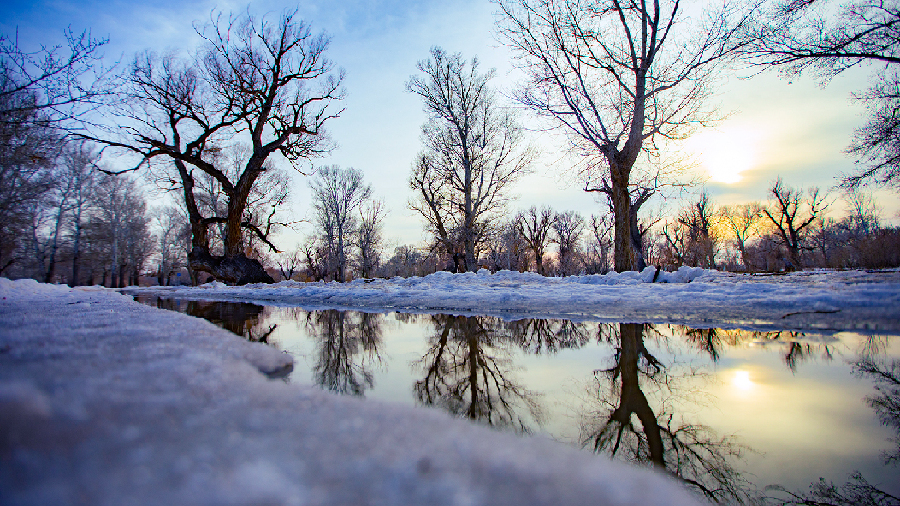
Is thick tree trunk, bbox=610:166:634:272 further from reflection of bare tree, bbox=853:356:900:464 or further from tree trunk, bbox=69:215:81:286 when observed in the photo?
tree trunk, bbox=69:215:81:286

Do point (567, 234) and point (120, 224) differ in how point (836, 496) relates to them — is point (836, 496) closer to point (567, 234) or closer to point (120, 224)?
point (120, 224)

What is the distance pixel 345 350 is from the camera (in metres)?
2.43

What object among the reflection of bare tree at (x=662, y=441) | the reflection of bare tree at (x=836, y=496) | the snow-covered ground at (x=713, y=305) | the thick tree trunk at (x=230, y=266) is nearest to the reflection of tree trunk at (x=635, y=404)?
the reflection of bare tree at (x=662, y=441)

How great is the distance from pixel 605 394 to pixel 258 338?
2.49m

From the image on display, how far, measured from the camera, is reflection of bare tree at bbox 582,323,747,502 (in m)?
0.92

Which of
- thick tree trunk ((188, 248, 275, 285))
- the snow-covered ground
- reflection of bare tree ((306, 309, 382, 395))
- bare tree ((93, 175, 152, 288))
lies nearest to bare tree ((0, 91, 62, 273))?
thick tree trunk ((188, 248, 275, 285))

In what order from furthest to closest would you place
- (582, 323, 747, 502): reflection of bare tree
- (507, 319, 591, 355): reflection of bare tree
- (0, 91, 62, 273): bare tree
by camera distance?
(0, 91, 62, 273): bare tree → (507, 319, 591, 355): reflection of bare tree → (582, 323, 747, 502): reflection of bare tree

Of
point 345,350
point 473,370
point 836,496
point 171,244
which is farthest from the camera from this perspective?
point 171,244

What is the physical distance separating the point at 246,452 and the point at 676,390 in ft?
5.36

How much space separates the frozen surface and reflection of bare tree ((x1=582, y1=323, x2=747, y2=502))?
369mm

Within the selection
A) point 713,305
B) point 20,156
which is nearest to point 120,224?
point 20,156

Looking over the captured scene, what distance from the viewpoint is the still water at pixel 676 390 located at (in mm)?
1001

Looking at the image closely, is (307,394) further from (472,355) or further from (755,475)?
(472,355)

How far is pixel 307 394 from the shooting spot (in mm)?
957
